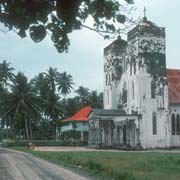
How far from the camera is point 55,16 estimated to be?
5316 millimetres

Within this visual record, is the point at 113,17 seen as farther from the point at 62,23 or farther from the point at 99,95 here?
the point at 99,95

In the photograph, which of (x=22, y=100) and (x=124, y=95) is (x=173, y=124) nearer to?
(x=124, y=95)

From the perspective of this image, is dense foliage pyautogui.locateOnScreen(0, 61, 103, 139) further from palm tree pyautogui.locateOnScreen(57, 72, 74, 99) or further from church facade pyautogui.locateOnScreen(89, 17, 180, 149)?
church facade pyautogui.locateOnScreen(89, 17, 180, 149)

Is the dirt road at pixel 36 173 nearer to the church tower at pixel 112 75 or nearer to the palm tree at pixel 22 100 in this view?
the church tower at pixel 112 75

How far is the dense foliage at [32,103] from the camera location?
87.1 metres

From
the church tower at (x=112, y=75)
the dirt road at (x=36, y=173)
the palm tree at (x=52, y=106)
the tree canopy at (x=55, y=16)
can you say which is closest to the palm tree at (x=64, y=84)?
the palm tree at (x=52, y=106)

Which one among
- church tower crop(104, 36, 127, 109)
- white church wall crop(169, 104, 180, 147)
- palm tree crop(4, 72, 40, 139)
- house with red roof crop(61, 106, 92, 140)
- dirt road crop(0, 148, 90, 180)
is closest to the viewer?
dirt road crop(0, 148, 90, 180)

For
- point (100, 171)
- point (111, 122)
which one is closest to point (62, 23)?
point (100, 171)

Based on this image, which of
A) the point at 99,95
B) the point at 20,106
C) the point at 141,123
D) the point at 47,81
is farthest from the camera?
the point at 99,95

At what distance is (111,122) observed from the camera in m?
68.1

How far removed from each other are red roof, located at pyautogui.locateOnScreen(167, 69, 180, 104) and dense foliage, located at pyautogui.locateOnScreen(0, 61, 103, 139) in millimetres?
26803

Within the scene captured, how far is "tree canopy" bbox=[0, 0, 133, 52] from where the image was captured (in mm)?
5102

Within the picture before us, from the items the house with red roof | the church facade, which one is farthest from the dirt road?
the house with red roof

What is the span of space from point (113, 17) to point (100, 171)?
18936 millimetres
